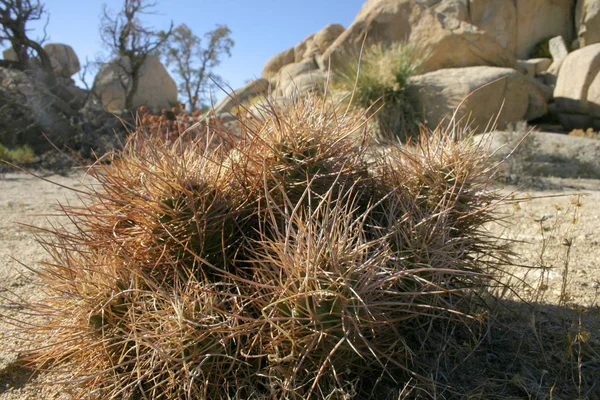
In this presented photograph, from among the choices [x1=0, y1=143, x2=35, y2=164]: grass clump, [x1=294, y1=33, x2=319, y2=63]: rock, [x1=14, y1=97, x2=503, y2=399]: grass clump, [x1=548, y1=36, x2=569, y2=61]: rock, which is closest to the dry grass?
[x1=14, y1=97, x2=503, y2=399]: grass clump

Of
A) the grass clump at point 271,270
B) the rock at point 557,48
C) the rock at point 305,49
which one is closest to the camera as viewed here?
the grass clump at point 271,270

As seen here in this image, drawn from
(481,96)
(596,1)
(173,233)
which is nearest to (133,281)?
(173,233)

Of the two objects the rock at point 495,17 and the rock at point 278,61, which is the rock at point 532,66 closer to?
the rock at point 495,17

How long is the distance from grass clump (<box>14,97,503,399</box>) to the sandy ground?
1.06 feet

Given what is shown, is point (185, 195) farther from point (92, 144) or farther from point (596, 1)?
point (596, 1)

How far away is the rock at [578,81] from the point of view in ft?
49.9

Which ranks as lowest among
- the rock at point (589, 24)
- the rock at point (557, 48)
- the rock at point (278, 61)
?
the rock at point (557, 48)

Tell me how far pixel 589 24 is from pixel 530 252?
25.6 meters

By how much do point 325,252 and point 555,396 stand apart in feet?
4.37

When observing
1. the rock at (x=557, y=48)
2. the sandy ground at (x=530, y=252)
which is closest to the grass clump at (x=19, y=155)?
the sandy ground at (x=530, y=252)

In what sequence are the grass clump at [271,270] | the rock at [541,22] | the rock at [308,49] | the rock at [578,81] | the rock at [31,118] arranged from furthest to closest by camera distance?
the rock at [541,22]
the rock at [308,49]
the rock at [578,81]
the rock at [31,118]
the grass clump at [271,270]

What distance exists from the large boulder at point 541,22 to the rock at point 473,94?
18.4 meters

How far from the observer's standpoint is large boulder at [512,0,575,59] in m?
27.2

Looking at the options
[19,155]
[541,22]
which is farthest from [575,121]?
[19,155]
